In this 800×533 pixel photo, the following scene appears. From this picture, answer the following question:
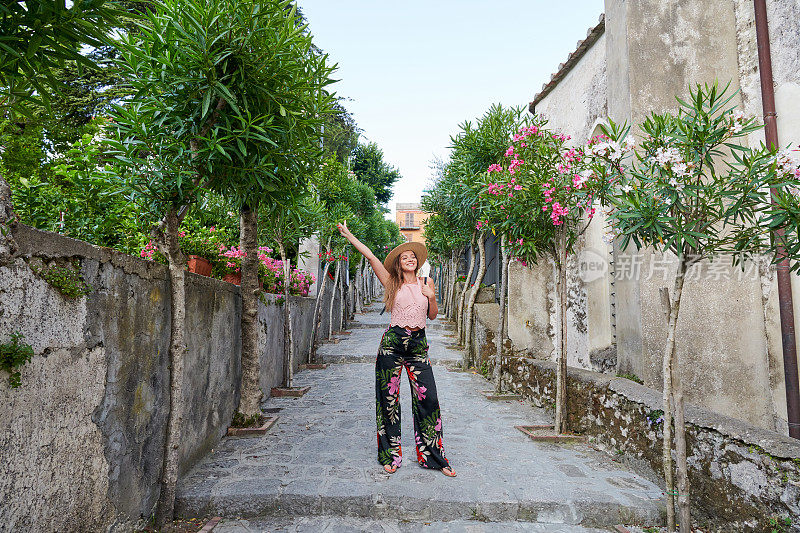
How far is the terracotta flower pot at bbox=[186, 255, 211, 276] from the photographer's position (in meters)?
5.26

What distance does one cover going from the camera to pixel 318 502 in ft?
11.4

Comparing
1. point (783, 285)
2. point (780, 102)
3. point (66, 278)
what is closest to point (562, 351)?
point (783, 285)

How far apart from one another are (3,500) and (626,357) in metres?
5.75

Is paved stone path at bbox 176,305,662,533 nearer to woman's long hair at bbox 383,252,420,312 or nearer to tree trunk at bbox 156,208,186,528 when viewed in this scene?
tree trunk at bbox 156,208,186,528

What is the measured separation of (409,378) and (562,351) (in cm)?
209

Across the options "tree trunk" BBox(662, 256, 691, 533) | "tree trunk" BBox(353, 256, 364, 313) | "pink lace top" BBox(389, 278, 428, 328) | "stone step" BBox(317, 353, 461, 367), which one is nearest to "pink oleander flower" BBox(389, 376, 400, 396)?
"pink lace top" BBox(389, 278, 428, 328)

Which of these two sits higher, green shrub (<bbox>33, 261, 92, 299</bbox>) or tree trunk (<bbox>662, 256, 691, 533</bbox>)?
green shrub (<bbox>33, 261, 92, 299</bbox>)

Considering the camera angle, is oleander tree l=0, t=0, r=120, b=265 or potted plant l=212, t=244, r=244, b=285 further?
potted plant l=212, t=244, r=244, b=285

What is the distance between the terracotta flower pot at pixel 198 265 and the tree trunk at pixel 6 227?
336cm

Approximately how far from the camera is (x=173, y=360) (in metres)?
3.33

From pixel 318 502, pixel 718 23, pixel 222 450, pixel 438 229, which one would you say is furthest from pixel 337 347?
pixel 718 23

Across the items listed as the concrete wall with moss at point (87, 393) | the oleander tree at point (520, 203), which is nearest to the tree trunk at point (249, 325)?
the concrete wall with moss at point (87, 393)

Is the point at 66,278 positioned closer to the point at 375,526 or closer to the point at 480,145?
the point at 375,526

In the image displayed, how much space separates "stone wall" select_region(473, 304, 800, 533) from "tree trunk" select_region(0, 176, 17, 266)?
404 centimetres
